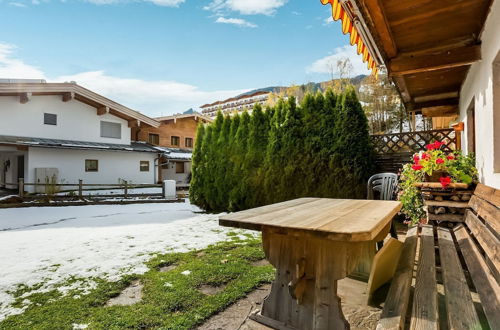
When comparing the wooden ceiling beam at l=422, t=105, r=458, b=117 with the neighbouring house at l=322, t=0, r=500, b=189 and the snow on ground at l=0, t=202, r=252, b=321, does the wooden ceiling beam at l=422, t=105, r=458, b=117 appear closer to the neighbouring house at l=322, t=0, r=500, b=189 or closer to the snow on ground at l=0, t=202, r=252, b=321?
the neighbouring house at l=322, t=0, r=500, b=189

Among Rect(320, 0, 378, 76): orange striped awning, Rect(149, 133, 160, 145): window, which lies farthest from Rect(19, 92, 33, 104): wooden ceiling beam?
Rect(320, 0, 378, 76): orange striped awning

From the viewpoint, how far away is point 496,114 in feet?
8.33

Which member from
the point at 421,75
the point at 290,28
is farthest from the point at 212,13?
the point at 421,75

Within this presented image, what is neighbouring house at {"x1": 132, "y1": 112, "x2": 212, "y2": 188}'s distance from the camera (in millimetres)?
19500

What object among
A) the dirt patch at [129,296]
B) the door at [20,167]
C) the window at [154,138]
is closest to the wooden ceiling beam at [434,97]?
the dirt patch at [129,296]

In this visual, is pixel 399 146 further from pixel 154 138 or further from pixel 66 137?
pixel 154 138

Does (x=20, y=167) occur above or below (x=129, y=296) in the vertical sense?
above

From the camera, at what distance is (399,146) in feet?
24.0

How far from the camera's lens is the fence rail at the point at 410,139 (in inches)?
285

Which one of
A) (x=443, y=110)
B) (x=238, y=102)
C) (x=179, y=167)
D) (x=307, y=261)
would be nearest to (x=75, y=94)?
(x=179, y=167)

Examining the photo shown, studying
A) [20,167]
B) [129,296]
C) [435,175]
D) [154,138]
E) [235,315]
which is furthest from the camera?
[154,138]

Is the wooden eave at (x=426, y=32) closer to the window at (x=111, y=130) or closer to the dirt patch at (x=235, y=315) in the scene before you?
the dirt patch at (x=235, y=315)

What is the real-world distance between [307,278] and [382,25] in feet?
7.74

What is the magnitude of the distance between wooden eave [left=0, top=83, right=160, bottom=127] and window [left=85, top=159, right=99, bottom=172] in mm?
2983
